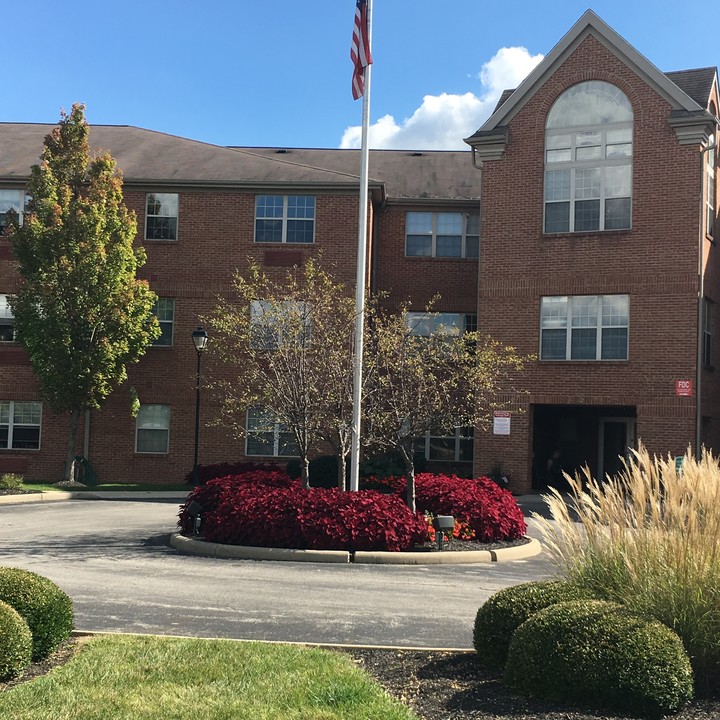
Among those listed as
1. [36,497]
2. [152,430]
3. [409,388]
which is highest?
[409,388]

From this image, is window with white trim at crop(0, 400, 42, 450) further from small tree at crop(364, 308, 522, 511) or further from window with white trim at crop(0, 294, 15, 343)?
small tree at crop(364, 308, 522, 511)

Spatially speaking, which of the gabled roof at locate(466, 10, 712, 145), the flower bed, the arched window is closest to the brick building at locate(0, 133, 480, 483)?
the gabled roof at locate(466, 10, 712, 145)

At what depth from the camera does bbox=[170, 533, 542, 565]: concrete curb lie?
1329 cm

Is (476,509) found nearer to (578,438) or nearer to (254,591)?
(254,591)

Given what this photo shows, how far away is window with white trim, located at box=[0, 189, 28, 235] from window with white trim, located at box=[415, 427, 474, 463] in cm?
1460

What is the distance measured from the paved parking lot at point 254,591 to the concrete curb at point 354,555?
228mm

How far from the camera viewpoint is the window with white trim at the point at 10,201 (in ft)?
97.0

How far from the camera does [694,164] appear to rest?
23969mm

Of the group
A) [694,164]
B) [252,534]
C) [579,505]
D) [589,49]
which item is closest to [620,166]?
[694,164]

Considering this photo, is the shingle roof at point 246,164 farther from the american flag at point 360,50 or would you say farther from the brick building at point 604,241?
the american flag at point 360,50

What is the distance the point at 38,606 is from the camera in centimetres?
696

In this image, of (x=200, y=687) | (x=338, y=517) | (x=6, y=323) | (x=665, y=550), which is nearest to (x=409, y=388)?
(x=338, y=517)

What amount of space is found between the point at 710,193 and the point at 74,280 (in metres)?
17.7

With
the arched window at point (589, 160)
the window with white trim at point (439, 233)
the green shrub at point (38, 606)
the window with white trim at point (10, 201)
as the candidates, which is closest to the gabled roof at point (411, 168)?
the window with white trim at point (439, 233)
